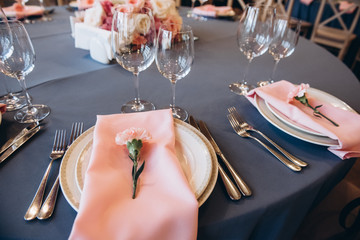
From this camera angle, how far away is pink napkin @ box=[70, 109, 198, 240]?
37cm

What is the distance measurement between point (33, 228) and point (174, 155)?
28 cm

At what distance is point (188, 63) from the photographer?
641mm

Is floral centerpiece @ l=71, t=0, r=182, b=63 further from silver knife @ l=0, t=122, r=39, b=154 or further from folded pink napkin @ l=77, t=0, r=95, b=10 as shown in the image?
silver knife @ l=0, t=122, r=39, b=154

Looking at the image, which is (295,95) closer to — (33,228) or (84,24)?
(33,228)

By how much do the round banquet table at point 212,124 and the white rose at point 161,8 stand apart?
243mm

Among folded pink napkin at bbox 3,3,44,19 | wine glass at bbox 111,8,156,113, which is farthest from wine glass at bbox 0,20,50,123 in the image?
folded pink napkin at bbox 3,3,44,19

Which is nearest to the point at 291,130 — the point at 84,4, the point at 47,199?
the point at 47,199

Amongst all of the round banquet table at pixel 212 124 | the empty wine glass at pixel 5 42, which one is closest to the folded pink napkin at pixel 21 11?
the round banquet table at pixel 212 124

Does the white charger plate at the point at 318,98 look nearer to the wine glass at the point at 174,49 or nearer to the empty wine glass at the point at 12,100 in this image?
the wine glass at the point at 174,49

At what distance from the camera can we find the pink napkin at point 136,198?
1.21 feet

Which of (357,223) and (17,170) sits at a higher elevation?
(17,170)

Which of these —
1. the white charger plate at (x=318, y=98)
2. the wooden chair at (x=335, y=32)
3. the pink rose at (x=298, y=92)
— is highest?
the pink rose at (x=298, y=92)

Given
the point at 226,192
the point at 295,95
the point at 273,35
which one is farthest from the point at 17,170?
the point at 273,35

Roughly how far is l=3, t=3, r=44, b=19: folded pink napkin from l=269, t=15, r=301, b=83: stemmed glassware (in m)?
1.48
